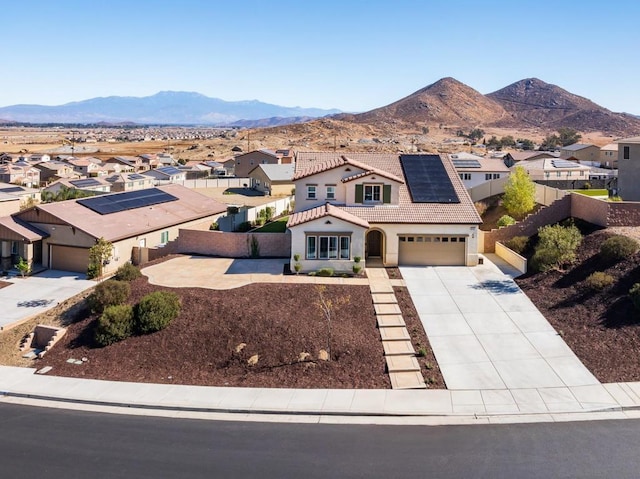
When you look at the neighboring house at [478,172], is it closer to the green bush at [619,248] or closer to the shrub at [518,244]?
the shrub at [518,244]

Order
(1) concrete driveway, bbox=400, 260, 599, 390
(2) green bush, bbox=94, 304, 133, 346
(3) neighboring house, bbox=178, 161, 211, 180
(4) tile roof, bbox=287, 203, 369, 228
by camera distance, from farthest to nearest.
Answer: (3) neighboring house, bbox=178, 161, 211, 180
(4) tile roof, bbox=287, 203, 369, 228
(2) green bush, bbox=94, 304, 133, 346
(1) concrete driveway, bbox=400, 260, 599, 390

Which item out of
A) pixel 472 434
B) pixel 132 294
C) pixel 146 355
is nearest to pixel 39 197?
pixel 132 294

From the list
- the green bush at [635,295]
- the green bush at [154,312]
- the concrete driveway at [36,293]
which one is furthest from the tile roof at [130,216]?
the green bush at [635,295]

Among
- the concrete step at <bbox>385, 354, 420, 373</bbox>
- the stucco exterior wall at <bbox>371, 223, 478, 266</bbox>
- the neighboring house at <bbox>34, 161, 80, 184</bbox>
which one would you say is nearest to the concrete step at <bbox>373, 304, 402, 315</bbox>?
the concrete step at <bbox>385, 354, 420, 373</bbox>

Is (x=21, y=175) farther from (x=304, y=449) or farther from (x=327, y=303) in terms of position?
(x=304, y=449)

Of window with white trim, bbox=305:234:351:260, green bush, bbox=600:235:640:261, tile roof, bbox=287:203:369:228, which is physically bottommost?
window with white trim, bbox=305:234:351:260

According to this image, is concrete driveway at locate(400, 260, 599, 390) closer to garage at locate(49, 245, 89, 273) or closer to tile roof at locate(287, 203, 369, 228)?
tile roof at locate(287, 203, 369, 228)
